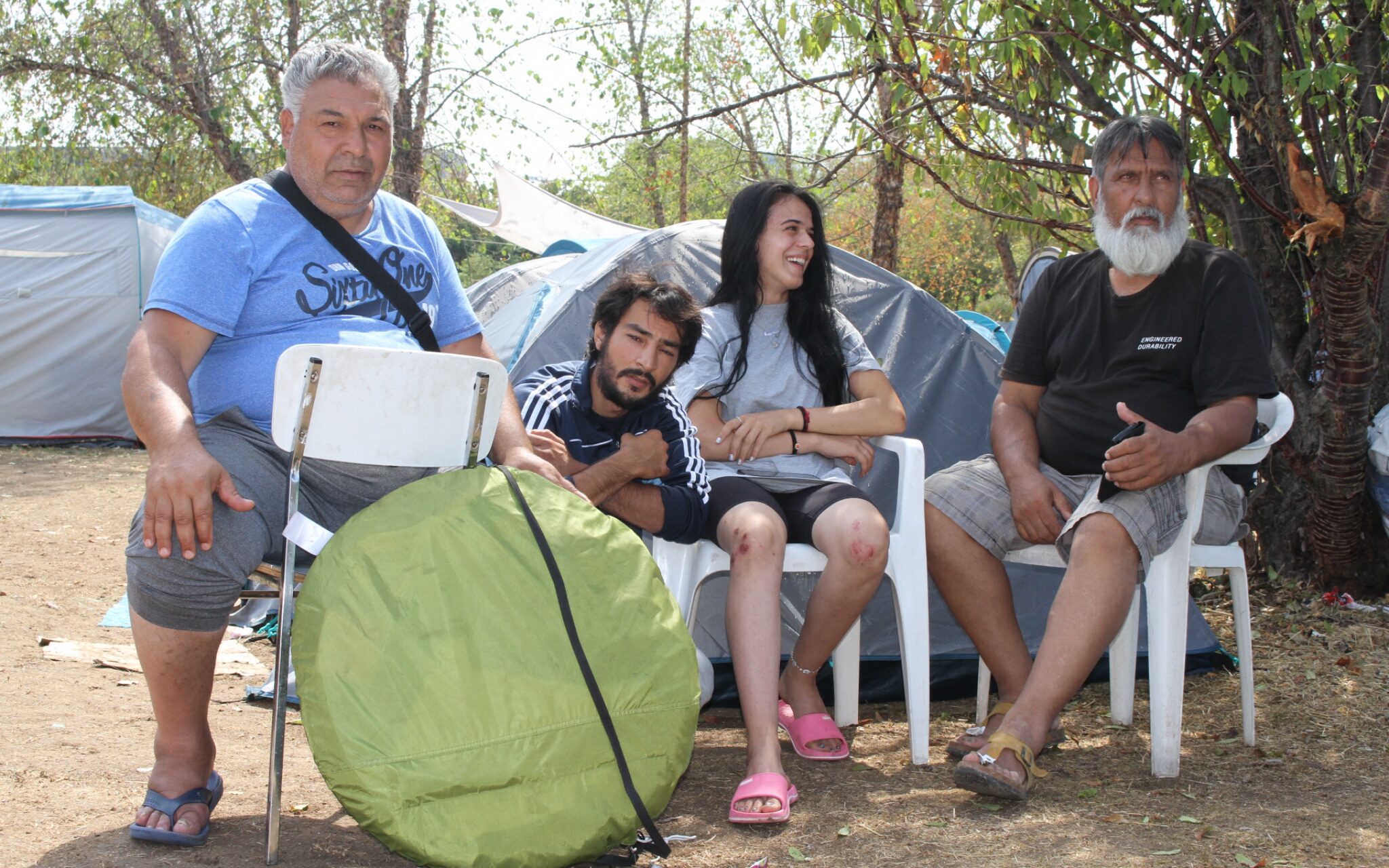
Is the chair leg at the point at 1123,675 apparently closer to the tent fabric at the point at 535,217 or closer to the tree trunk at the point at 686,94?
the tent fabric at the point at 535,217

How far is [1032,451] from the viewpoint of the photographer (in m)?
2.94

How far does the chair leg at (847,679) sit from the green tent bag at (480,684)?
3.85ft

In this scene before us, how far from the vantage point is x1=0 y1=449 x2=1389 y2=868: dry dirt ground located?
2084 millimetres

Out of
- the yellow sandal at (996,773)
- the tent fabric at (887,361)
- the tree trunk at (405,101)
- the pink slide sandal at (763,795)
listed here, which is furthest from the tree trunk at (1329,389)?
the tree trunk at (405,101)

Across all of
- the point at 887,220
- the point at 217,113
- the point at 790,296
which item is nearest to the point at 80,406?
the point at 217,113

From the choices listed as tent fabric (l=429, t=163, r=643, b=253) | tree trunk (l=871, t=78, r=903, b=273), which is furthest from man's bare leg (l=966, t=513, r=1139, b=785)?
tent fabric (l=429, t=163, r=643, b=253)

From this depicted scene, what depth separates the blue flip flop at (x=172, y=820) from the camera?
1978 millimetres

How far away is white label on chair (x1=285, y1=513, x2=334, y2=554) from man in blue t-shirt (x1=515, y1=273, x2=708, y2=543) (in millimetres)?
638

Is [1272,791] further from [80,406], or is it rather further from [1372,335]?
[80,406]

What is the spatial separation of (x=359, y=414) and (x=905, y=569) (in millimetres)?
1368

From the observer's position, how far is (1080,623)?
2500 mm

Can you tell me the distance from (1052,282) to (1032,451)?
47cm

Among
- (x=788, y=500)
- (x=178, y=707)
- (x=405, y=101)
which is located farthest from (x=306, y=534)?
(x=405, y=101)

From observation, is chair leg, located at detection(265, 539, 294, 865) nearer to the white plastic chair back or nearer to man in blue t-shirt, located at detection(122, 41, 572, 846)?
man in blue t-shirt, located at detection(122, 41, 572, 846)
